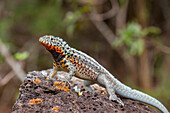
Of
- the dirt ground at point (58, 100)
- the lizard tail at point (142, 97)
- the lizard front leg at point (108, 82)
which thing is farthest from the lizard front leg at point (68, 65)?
the lizard tail at point (142, 97)

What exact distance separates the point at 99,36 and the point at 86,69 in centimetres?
771

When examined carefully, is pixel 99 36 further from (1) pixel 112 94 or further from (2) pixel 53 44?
(1) pixel 112 94

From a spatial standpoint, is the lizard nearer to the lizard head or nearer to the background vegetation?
the lizard head

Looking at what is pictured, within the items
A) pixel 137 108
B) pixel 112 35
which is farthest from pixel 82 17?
pixel 137 108

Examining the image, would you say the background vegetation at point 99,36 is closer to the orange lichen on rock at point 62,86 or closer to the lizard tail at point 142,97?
the lizard tail at point 142,97

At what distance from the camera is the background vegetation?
920 cm

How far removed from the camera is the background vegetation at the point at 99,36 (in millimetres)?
9195

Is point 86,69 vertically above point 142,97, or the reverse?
point 86,69

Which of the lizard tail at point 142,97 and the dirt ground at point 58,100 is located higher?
the lizard tail at point 142,97

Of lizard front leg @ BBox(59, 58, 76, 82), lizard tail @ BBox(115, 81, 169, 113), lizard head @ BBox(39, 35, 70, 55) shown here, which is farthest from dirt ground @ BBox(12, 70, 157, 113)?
lizard head @ BBox(39, 35, 70, 55)

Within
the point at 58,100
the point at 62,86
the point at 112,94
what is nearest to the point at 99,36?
the point at 112,94

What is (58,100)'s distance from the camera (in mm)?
3178

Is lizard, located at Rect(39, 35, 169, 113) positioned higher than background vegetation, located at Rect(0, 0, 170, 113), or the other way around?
background vegetation, located at Rect(0, 0, 170, 113)

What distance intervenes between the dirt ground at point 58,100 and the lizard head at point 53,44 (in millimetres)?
501
